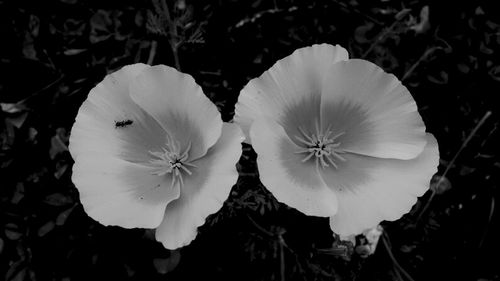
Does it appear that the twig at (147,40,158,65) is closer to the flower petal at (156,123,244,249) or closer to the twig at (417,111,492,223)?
the flower petal at (156,123,244,249)

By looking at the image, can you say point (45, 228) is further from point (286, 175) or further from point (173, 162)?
point (286, 175)

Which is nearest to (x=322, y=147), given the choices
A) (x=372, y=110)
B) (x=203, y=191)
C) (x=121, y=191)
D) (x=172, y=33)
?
(x=372, y=110)

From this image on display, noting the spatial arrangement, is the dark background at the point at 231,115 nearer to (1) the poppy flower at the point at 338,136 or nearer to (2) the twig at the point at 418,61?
(2) the twig at the point at 418,61

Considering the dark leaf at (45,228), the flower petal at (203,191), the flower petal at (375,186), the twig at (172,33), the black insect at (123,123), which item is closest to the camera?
the flower petal at (203,191)

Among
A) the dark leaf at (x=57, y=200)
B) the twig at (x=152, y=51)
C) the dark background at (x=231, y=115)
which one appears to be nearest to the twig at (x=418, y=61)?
the dark background at (x=231, y=115)

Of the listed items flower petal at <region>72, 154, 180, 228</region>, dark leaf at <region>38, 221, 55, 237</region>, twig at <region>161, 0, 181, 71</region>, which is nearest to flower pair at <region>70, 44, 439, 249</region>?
flower petal at <region>72, 154, 180, 228</region>

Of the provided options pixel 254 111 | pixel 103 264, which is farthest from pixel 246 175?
pixel 103 264
